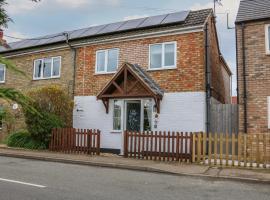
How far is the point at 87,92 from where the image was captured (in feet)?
54.4

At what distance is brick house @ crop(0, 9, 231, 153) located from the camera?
13703mm

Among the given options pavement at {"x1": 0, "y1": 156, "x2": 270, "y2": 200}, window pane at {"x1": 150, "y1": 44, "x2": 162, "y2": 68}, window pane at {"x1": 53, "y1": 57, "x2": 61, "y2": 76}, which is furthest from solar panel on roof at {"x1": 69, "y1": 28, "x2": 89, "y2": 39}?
pavement at {"x1": 0, "y1": 156, "x2": 270, "y2": 200}

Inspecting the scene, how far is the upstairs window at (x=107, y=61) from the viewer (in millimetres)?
16080

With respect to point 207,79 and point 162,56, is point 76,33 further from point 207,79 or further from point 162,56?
point 207,79

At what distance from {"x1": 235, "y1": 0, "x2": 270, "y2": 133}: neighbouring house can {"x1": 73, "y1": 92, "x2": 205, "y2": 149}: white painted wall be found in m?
1.74

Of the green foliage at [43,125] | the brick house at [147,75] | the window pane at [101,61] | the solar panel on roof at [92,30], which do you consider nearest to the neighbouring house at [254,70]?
the brick house at [147,75]

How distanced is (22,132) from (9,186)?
10.6 m

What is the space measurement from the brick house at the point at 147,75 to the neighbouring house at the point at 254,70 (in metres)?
1.54

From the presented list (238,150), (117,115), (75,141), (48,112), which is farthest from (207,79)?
(48,112)

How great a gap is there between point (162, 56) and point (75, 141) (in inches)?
228

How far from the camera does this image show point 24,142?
1611 cm

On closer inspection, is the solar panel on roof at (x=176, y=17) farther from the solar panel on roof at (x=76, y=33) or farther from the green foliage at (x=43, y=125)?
the green foliage at (x=43, y=125)

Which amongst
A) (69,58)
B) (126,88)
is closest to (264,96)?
(126,88)

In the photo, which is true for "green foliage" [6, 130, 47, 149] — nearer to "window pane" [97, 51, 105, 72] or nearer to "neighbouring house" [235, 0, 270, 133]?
"window pane" [97, 51, 105, 72]
